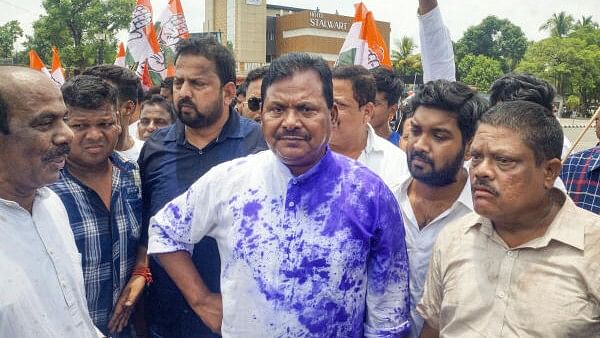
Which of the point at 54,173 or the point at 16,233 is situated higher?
the point at 54,173

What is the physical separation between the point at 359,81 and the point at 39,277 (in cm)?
238

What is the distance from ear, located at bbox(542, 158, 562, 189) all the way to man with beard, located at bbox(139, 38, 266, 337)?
1.57 meters

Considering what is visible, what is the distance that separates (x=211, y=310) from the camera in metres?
2.20

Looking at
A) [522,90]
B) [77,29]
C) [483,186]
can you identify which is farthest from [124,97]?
[77,29]

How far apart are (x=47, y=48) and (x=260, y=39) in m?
18.4

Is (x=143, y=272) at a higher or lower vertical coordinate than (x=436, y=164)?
lower

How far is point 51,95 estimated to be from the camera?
189cm

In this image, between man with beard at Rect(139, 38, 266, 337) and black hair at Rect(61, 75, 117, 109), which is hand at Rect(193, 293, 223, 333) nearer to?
man with beard at Rect(139, 38, 266, 337)

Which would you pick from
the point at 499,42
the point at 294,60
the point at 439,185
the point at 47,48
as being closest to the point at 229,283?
the point at 294,60

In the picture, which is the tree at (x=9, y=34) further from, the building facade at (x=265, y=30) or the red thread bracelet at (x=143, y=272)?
the red thread bracelet at (x=143, y=272)

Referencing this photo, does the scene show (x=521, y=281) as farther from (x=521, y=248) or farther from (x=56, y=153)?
(x=56, y=153)

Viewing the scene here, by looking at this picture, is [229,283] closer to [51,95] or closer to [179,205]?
[179,205]

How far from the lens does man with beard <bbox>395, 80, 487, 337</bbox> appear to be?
2.47m

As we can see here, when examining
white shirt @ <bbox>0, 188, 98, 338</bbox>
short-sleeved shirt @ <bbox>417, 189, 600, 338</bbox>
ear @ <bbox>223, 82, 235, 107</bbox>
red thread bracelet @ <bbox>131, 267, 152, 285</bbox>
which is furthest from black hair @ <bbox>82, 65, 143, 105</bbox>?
short-sleeved shirt @ <bbox>417, 189, 600, 338</bbox>
